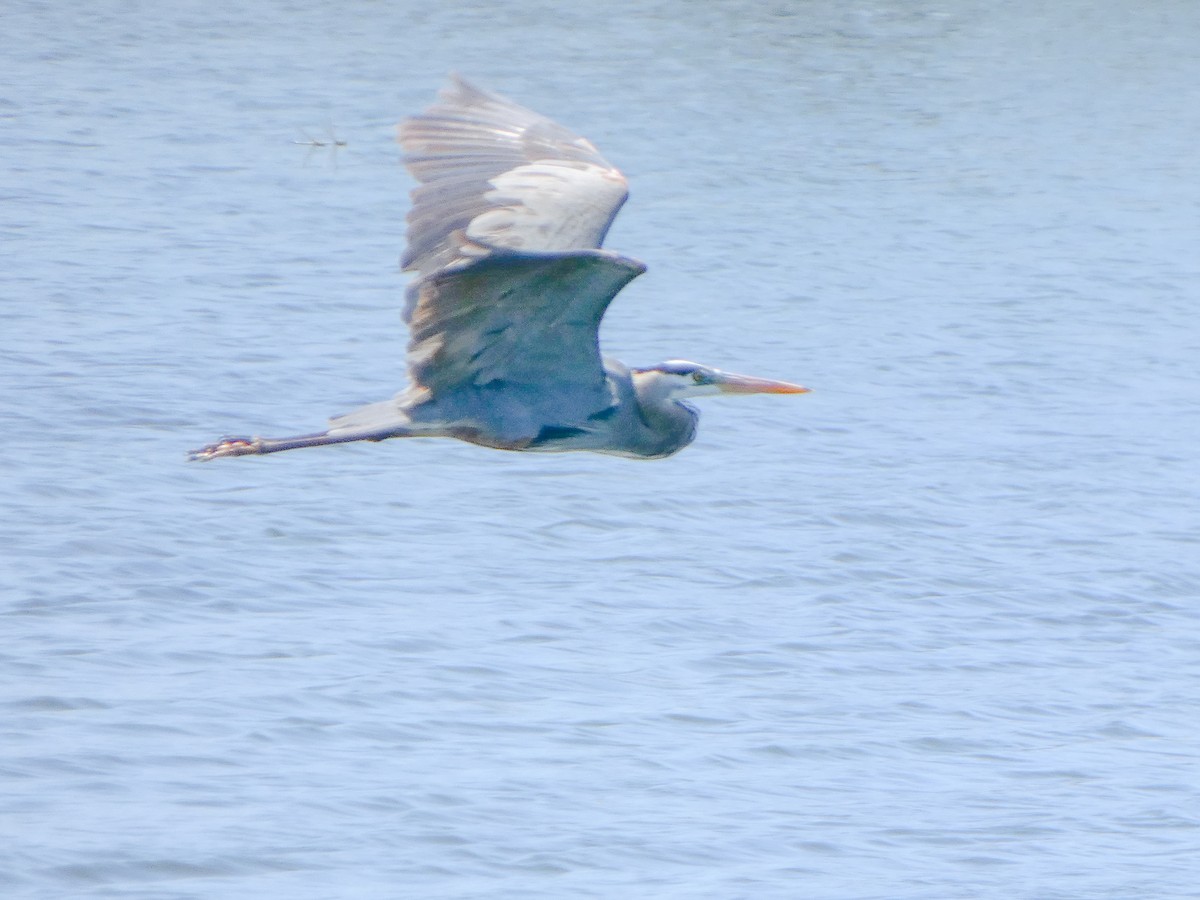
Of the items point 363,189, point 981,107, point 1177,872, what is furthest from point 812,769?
point 981,107

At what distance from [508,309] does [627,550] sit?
4570 mm

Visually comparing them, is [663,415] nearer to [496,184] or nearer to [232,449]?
[496,184]

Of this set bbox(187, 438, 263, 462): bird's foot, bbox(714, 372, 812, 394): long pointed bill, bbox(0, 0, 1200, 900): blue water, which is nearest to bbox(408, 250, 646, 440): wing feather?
bbox(187, 438, 263, 462): bird's foot

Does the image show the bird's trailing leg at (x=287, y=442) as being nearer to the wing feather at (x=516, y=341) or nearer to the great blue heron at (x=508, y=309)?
the great blue heron at (x=508, y=309)

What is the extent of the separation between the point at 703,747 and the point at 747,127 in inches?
475

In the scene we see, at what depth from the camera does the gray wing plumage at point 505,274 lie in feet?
20.1

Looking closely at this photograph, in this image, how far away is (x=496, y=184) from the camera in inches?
263

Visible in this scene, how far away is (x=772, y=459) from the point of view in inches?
470

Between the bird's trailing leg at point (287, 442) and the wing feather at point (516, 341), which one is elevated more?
the wing feather at point (516, 341)

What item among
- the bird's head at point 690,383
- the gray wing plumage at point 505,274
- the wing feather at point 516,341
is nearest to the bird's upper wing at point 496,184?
the gray wing plumage at point 505,274

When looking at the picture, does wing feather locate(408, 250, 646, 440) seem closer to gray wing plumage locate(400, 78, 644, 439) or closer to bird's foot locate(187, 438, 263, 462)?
gray wing plumage locate(400, 78, 644, 439)

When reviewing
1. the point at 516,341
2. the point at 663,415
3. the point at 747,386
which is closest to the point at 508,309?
the point at 516,341

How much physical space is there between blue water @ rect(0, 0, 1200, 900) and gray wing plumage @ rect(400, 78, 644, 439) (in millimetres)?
1994

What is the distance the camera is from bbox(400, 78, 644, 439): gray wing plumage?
6.13 meters
